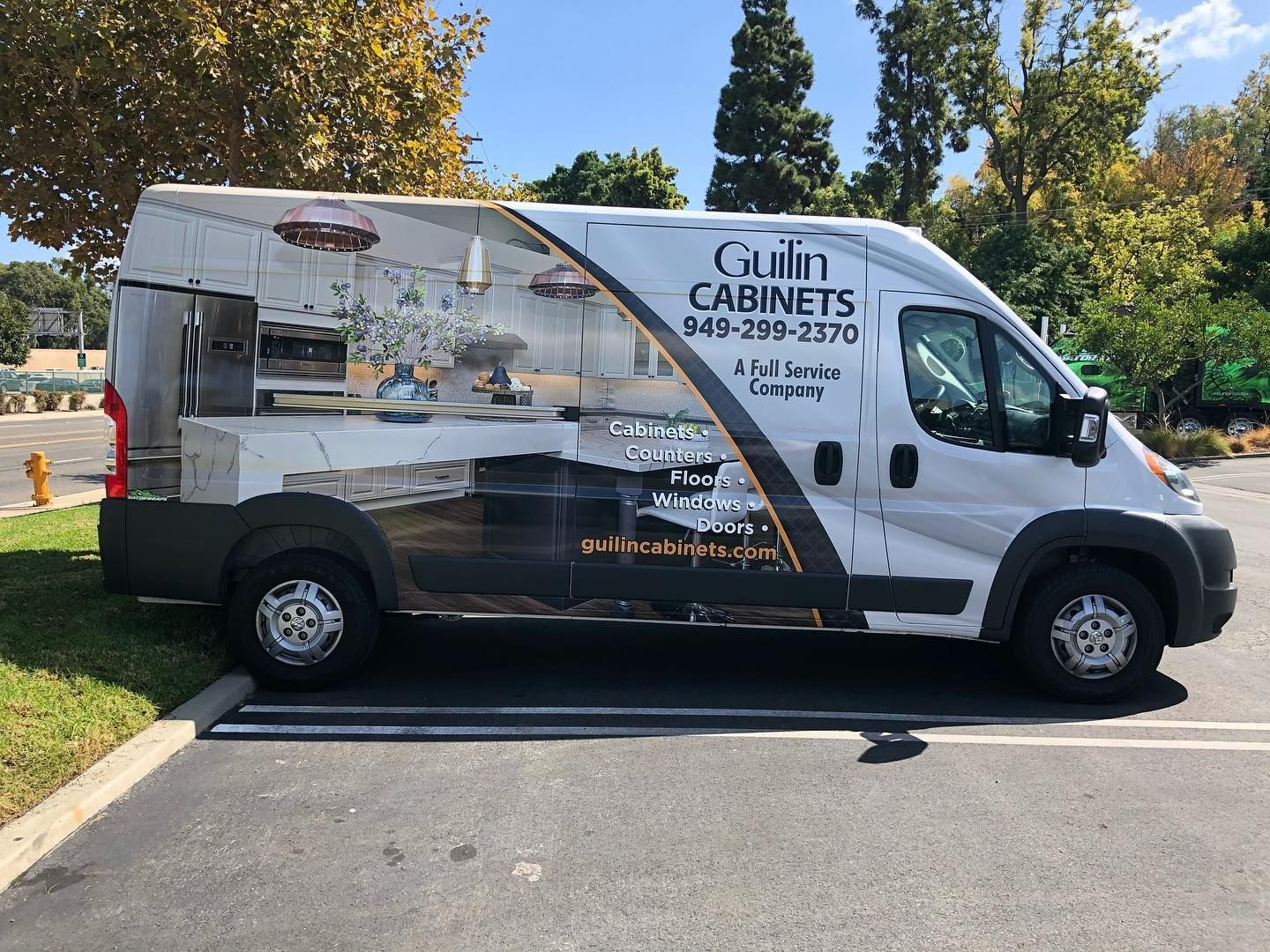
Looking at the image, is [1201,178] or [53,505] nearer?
[53,505]

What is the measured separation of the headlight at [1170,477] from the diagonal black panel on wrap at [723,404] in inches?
75.5

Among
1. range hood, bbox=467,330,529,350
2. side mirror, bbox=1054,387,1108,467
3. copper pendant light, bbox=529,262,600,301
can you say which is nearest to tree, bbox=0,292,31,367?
range hood, bbox=467,330,529,350

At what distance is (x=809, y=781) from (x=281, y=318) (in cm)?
363

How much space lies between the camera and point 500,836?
11.9ft

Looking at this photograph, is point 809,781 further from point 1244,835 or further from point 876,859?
point 1244,835

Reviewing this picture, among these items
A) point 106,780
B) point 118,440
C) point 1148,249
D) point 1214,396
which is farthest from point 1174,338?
point 106,780

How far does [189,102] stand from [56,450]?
665 inches

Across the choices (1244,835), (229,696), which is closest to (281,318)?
(229,696)

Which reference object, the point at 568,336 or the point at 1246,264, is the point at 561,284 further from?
the point at 1246,264

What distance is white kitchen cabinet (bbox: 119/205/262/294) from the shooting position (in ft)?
16.3

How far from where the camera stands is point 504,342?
488 cm

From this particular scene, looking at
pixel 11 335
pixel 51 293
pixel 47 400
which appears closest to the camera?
pixel 47 400

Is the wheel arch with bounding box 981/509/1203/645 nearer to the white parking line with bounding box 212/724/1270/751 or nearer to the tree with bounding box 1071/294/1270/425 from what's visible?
the white parking line with bounding box 212/724/1270/751

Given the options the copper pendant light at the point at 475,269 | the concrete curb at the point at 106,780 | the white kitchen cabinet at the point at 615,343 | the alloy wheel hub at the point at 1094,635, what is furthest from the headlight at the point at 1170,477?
the concrete curb at the point at 106,780
